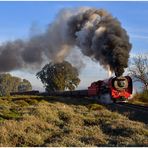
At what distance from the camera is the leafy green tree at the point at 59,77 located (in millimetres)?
103500

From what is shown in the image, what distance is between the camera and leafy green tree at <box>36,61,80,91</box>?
104 m

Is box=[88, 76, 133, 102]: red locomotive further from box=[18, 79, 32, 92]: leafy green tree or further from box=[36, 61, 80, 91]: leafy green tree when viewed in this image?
box=[18, 79, 32, 92]: leafy green tree

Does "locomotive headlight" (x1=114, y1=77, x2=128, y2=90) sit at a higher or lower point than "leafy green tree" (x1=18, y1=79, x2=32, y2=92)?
lower

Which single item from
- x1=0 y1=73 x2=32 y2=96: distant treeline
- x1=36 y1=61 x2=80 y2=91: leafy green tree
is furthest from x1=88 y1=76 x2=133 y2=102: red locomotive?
x1=0 y1=73 x2=32 y2=96: distant treeline

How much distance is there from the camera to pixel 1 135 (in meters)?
17.9

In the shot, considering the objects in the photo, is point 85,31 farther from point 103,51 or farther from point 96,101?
point 96,101

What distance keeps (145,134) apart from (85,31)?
86.6 feet

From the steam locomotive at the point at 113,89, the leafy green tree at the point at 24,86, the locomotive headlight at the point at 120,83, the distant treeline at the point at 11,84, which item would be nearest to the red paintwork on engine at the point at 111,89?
the steam locomotive at the point at 113,89

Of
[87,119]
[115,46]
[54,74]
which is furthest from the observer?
[54,74]

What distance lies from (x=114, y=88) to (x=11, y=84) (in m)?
128

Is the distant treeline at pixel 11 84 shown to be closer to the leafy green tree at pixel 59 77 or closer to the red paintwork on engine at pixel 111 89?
the leafy green tree at pixel 59 77

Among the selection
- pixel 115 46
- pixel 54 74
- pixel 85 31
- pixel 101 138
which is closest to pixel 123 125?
pixel 101 138

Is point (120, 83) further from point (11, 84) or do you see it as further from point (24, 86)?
point (24, 86)

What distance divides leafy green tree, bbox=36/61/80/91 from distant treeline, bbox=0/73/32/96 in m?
54.3
